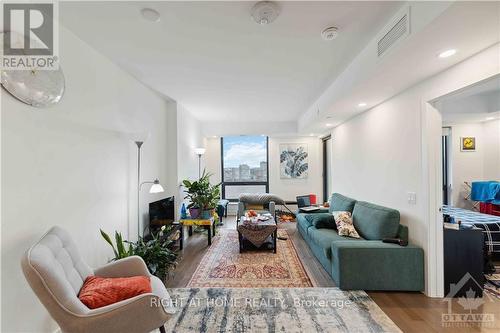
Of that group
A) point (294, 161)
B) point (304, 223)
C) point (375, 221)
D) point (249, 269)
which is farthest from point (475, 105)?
point (249, 269)

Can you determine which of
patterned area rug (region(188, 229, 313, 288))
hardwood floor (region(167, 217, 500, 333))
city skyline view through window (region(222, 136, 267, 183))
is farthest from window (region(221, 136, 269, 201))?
hardwood floor (region(167, 217, 500, 333))

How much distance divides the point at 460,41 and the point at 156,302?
299cm

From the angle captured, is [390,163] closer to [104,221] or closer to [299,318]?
[299,318]

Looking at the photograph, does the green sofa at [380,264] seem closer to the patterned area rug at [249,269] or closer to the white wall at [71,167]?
the patterned area rug at [249,269]

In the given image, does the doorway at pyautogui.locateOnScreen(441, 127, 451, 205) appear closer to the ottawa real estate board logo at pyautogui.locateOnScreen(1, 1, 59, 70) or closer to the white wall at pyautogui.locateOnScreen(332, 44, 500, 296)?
the white wall at pyautogui.locateOnScreen(332, 44, 500, 296)

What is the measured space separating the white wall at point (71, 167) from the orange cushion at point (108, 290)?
0.44 meters

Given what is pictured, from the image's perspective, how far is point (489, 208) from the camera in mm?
4285

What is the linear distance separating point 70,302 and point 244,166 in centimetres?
576

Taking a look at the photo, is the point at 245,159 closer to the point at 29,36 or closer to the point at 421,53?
the point at 421,53

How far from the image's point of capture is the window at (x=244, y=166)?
700 cm

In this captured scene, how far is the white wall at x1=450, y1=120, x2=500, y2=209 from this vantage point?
4.61m

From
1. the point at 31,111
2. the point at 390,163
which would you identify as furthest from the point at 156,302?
the point at 390,163

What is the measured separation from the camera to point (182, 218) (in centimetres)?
439

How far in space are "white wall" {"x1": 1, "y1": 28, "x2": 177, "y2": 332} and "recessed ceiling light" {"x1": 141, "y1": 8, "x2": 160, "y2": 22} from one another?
85 cm
